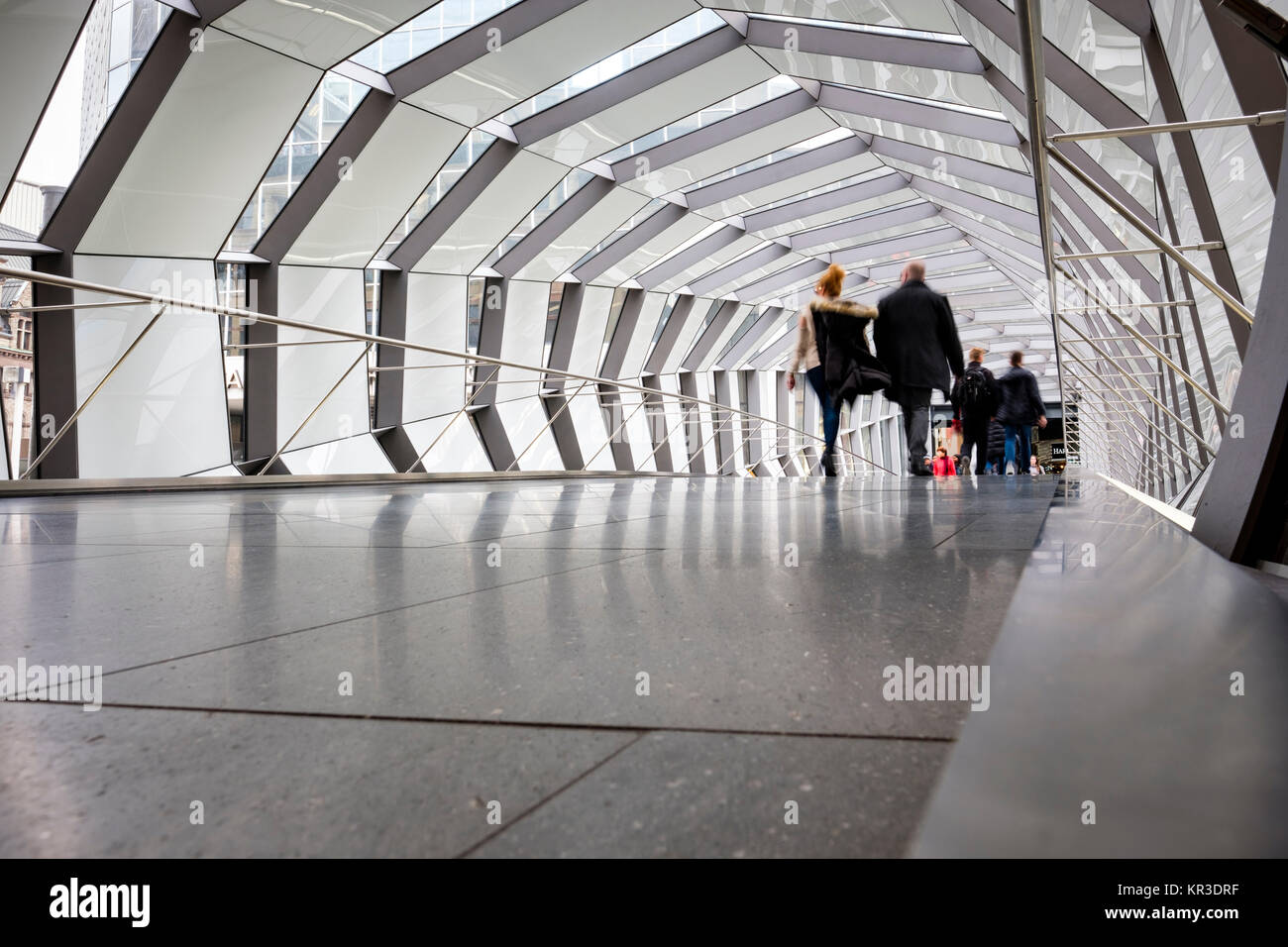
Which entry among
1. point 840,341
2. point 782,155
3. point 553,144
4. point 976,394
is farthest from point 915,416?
point 782,155

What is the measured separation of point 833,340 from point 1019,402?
3.48 meters

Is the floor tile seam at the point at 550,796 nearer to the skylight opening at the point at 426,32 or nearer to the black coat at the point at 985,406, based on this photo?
the black coat at the point at 985,406

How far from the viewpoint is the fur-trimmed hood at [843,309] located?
5242 mm

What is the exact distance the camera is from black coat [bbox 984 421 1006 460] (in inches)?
361

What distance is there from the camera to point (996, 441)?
9352 millimetres

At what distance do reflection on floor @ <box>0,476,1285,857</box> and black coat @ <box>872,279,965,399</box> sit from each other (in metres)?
3.81

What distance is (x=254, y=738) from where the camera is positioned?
64 cm

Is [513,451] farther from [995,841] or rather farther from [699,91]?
[995,841]

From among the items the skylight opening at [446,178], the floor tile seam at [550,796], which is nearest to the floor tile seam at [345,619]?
the floor tile seam at [550,796]

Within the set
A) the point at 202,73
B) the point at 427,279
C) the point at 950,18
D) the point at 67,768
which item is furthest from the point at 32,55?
the point at 67,768

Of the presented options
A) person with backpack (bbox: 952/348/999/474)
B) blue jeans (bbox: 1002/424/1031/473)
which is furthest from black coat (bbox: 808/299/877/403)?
blue jeans (bbox: 1002/424/1031/473)

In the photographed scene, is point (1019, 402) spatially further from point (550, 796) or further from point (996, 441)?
point (550, 796)

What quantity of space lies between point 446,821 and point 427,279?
1163cm

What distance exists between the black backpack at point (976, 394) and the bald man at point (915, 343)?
2.27 m
